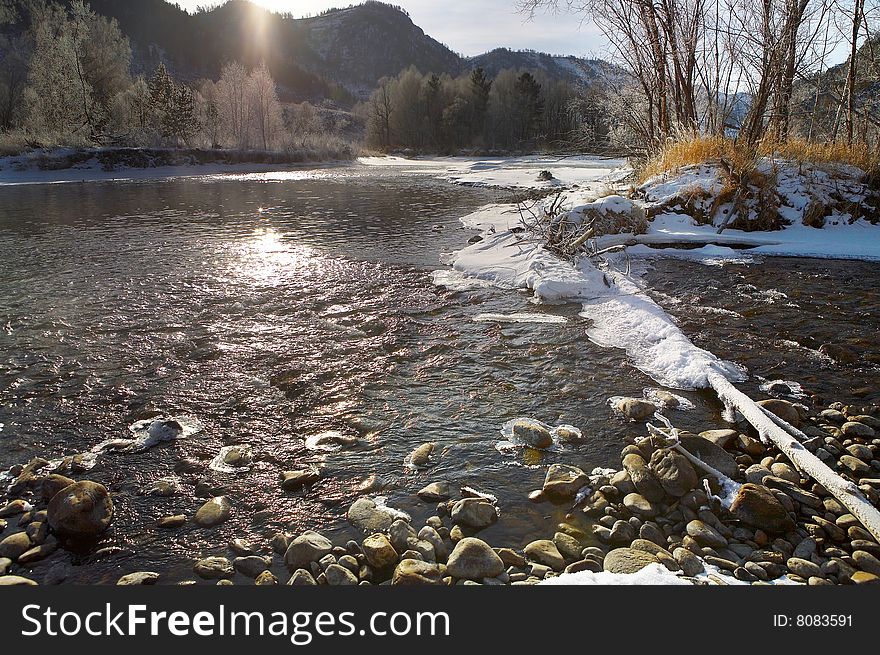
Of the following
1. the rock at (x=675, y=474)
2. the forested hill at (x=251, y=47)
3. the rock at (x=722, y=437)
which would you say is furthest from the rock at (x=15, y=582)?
the forested hill at (x=251, y=47)

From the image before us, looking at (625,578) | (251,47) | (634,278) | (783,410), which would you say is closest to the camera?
(625,578)

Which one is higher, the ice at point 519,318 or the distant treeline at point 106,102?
the distant treeline at point 106,102

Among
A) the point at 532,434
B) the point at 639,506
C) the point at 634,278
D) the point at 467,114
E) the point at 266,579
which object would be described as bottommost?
the point at 266,579

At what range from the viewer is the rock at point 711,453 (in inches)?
119

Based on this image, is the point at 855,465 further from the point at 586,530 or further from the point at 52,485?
the point at 52,485

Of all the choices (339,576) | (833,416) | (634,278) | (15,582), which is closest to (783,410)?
(833,416)

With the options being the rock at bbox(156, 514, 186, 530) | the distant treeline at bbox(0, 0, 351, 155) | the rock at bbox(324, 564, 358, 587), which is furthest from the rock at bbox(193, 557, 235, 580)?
the distant treeline at bbox(0, 0, 351, 155)

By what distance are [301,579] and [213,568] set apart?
45 cm

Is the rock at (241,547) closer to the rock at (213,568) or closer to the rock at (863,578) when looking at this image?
the rock at (213,568)

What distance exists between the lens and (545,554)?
7.97 ft

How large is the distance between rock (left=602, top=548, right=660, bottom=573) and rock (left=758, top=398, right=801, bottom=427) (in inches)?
73.2

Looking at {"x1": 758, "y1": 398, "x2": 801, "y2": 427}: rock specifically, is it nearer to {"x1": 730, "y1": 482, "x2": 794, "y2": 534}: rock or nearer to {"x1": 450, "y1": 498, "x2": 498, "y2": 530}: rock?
{"x1": 730, "y1": 482, "x2": 794, "y2": 534}: rock

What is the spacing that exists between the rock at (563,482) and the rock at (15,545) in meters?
2.64

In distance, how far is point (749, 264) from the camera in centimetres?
823
